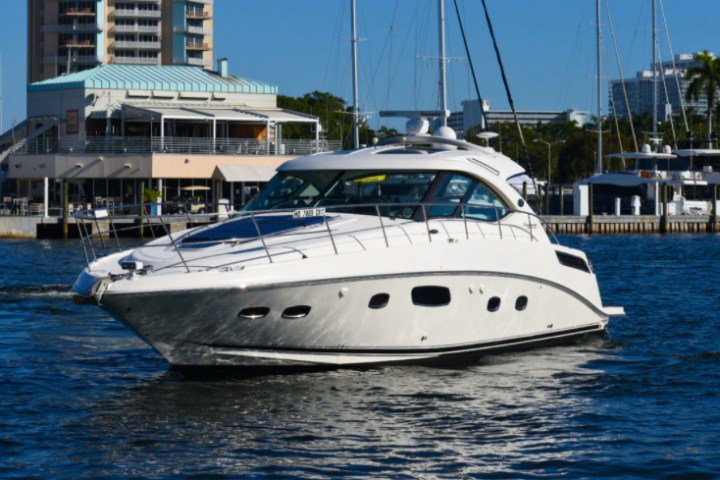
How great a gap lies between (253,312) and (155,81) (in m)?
58.8

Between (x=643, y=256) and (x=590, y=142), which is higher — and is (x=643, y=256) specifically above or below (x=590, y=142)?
below

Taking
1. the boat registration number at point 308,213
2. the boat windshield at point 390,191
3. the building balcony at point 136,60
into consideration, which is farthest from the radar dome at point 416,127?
the building balcony at point 136,60

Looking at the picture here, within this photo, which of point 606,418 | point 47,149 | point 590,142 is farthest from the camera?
point 590,142

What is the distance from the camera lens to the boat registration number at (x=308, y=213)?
14.5m

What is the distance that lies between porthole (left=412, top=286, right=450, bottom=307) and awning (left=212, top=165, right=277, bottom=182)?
47312 millimetres

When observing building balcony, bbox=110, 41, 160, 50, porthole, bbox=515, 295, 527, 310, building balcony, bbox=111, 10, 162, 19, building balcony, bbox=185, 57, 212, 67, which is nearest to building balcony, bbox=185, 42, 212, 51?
building balcony, bbox=185, 57, 212, 67

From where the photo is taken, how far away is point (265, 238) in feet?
48.4

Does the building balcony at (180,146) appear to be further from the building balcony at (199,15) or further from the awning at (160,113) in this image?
the building balcony at (199,15)

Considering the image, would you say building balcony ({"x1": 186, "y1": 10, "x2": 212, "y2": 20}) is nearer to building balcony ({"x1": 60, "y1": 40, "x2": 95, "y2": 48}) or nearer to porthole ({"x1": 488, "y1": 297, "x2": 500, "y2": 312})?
building balcony ({"x1": 60, "y1": 40, "x2": 95, "y2": 48})

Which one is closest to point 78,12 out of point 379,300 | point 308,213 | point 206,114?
point 206,114

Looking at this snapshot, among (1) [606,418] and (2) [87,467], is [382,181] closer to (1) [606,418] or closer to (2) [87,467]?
(1) [606,418]

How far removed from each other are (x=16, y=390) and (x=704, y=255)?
33248 mm

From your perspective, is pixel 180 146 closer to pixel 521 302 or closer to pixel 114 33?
pixel 521 302

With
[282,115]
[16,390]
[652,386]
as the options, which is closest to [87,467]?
[16,390]
